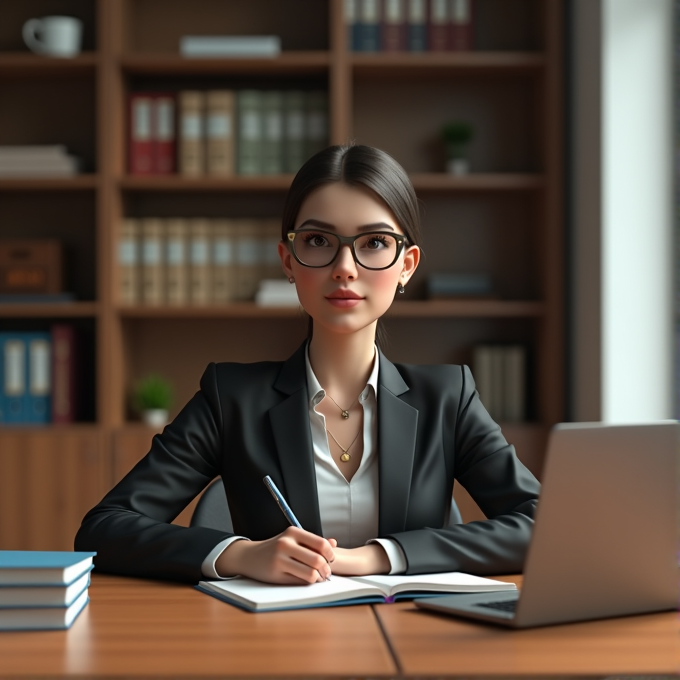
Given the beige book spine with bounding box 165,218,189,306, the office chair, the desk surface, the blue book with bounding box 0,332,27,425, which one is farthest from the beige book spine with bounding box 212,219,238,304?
the desk surface

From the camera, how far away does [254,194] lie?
12.0ft

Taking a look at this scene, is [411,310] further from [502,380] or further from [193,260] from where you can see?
[193,260]

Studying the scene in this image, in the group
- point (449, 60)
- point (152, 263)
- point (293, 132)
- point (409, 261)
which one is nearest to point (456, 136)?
point (449, 60)

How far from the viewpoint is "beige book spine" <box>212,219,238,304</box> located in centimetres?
343

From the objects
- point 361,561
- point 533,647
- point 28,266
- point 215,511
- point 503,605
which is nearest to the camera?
point 533,647

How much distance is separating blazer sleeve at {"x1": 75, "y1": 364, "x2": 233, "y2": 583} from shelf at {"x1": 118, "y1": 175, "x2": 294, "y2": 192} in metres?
1.87

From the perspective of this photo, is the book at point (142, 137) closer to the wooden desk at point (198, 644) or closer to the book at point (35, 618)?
the wooden desk at point (198, 644)

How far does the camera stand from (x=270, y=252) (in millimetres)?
3428

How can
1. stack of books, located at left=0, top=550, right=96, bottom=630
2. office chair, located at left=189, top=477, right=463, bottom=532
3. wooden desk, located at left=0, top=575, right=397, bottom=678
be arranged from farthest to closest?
office chair, located at left=189, top=477, right=463, bottom=532 → stack of books, located at left=0, top=550, right=96, bottom=630 → wooden desk, located at left=0, top=575, right=397, bottom=678

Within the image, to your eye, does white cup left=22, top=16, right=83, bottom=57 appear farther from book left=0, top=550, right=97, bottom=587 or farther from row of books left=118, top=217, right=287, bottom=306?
book left=0, top=550, right=97, bottom=587

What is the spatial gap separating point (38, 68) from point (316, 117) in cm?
103

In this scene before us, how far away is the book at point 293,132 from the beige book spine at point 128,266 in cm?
61

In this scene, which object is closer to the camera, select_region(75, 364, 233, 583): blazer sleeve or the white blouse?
select_region(75, 364, 233, 583): blazer sleeve

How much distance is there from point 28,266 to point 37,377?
1.33 feet
